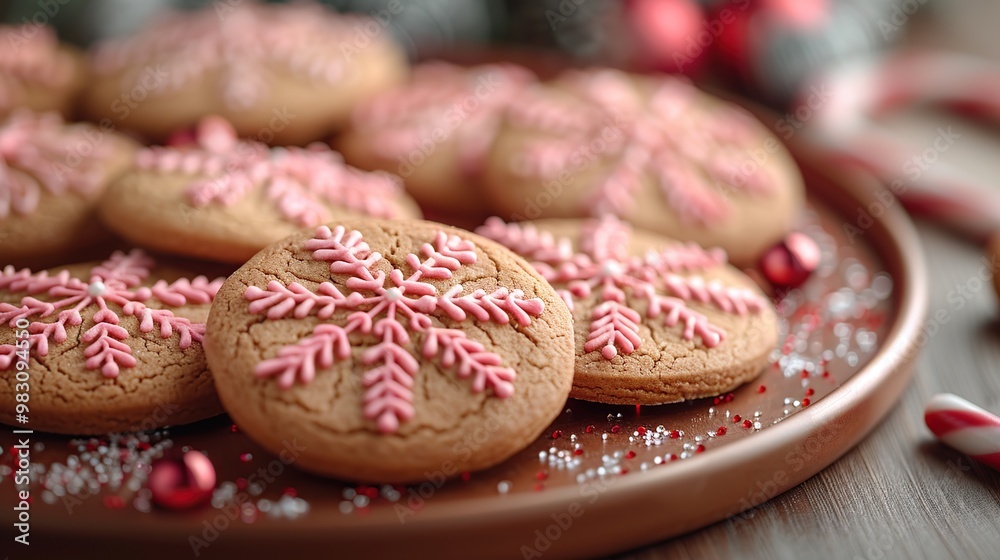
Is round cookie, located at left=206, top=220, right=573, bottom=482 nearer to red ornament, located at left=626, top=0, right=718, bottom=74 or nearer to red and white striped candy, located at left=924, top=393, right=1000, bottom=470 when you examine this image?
red and white striped candy, located at left=924, top=393, right=1000, bottom=470

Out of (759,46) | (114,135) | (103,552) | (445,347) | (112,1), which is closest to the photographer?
(103,552)

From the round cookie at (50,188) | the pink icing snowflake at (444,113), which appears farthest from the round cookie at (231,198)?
the pink icing snowflake at (444,113)

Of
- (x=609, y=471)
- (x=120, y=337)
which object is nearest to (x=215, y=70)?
(x=120, y=337)

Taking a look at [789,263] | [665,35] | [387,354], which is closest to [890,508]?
[789,263]

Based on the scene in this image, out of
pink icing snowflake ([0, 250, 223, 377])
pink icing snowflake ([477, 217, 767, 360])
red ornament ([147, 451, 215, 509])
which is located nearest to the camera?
red ornament ([147, 451, 215, 509])

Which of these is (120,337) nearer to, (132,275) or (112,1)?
(132,275)

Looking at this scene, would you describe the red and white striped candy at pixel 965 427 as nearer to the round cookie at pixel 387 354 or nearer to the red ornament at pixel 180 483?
the round cookie at pixel 387 354

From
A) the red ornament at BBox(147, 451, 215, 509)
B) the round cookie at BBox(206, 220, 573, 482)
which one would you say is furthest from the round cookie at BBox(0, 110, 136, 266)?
the red ornament at BBox(147, 451, 215, 509)
